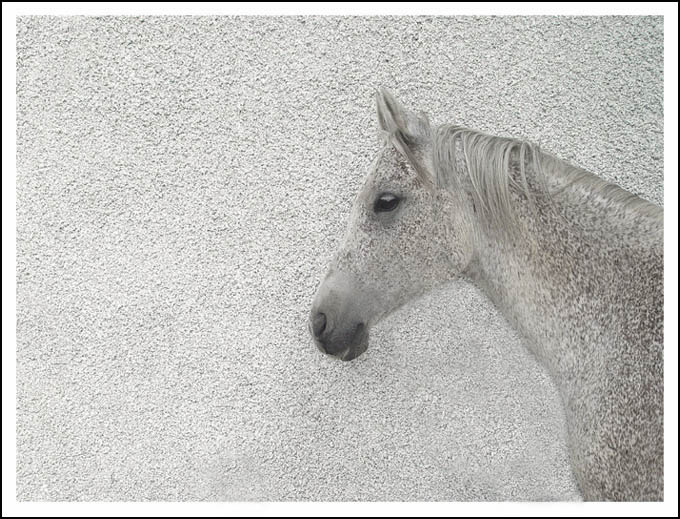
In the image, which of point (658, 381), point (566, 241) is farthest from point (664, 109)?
point (658, 381)

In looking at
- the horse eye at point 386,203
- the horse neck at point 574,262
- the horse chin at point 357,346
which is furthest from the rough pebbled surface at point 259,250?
the horse neck at point 574,262

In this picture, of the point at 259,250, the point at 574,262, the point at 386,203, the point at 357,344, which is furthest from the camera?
the point at 259,250

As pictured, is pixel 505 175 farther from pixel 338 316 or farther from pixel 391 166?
pixel 338 316

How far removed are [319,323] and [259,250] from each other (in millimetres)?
326

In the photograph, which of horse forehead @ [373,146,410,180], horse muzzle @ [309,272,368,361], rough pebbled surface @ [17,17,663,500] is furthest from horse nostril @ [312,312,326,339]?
horse forehead @ [373,146,410,180]

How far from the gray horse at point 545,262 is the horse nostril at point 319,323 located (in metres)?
0.04

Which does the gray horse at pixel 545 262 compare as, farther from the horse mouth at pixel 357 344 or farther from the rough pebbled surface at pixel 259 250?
the rough pebbled surface at pixel 259 250

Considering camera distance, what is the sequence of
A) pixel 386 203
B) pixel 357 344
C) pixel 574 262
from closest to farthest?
pixel 574 262 → pixel 386 203 → pixel 357 344

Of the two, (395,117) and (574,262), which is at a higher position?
(395,117)

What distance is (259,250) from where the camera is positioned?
4.47 feet

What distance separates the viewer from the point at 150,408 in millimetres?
1389

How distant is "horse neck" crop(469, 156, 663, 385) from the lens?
0.90m

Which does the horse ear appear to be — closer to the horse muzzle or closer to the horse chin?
the horse muzzle

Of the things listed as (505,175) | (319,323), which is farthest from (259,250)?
(505,175)
